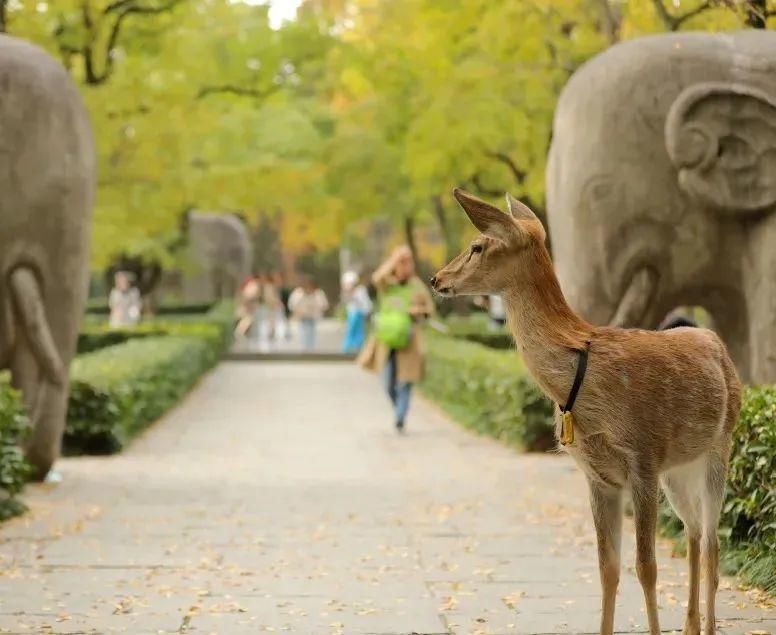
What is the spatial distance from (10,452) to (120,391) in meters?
4.56

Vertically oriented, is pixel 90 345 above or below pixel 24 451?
below

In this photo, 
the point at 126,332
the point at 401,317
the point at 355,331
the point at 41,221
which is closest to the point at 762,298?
the point at 41,221

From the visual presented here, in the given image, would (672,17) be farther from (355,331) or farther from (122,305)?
(122,305)

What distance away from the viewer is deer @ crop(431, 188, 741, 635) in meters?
4.72

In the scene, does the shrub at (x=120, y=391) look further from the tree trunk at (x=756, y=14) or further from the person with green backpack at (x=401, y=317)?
the tree trunk at (x=756, y=14)

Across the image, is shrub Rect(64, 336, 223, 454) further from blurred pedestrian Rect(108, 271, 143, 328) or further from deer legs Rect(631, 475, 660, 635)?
blurred pedestrian Rect(108, 271, 143, 328)

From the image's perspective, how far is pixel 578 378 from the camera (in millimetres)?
4723

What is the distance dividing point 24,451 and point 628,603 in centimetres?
486

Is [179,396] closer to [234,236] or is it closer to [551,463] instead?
[551,463]

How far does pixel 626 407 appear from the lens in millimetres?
4762

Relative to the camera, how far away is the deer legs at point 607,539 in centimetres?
484

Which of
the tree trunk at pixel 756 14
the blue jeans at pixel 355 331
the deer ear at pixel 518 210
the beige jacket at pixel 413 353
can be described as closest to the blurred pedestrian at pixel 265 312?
the blue jeans at pixel 355 331

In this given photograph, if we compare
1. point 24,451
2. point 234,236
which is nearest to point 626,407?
point 24,451

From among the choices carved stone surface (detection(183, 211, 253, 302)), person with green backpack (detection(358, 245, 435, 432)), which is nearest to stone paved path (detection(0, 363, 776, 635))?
person with green backpack (detection(358, 245, 435, 432))
